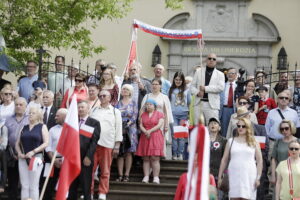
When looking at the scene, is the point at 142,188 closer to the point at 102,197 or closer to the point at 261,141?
the point at 102,197

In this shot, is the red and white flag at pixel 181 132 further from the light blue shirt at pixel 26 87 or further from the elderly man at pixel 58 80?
the light blue shirt at pixel 26 87

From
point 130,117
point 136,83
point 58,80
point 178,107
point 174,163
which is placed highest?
point 58,80

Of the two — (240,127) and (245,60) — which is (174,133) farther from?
(245,60)

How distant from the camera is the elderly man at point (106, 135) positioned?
14.0 m

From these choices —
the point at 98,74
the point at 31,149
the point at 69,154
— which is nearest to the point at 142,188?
the point at 31,149

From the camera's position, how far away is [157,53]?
85.8ft

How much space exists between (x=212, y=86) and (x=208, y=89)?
103 mm

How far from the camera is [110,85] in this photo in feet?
49.5

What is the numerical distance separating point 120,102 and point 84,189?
218cm

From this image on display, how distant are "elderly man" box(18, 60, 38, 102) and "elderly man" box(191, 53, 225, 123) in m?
3.11

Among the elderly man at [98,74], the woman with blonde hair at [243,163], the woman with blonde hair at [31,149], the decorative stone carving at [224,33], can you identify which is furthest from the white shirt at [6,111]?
the decorative stone carving at [224,33]

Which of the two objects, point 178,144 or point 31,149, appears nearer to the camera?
point 31,149

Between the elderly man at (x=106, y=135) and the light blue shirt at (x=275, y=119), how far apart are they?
2.56 metres

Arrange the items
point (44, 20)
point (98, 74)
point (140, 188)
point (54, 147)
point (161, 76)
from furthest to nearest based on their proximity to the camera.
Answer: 1. point (44, 20)
2. point (98, 74)
3. point (161, 76)
4. point (140, 188)
5. point (54, 147)
